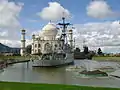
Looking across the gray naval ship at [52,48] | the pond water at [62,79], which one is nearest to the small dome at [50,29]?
the gray naval ship at [52,48]

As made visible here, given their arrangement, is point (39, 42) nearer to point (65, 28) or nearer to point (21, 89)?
point (65, 28)

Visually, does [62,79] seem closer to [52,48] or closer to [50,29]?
[52,48]

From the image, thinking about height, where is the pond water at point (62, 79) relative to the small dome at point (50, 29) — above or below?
below

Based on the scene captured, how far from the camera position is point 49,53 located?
89.3m

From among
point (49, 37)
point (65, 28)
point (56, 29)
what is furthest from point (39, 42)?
point (65, 28)

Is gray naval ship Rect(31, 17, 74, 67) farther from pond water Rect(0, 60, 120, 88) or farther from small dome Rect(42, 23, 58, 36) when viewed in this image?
pond water Rect(0, 60, 120, 88)

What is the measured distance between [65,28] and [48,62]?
3876 cm

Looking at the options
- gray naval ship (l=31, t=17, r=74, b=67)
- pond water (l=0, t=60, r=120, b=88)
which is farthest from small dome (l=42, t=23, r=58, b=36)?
pond water (l=0, t=60, r=120, b=88)

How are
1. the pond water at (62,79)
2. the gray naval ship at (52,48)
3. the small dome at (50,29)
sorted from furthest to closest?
the small dome at (50,29) < the gray naval ship at (52,48) < the pond water at (62,79)

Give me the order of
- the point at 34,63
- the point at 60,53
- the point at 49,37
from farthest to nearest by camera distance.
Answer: the point at 49,37
the point at 60,53
the point at 34,63

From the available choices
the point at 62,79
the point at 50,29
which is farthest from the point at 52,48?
the point at 62,79

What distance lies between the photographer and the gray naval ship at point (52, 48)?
80.9 m

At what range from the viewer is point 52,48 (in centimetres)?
11088

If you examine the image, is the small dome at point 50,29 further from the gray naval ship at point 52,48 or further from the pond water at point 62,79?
the pond water at point 62,79
